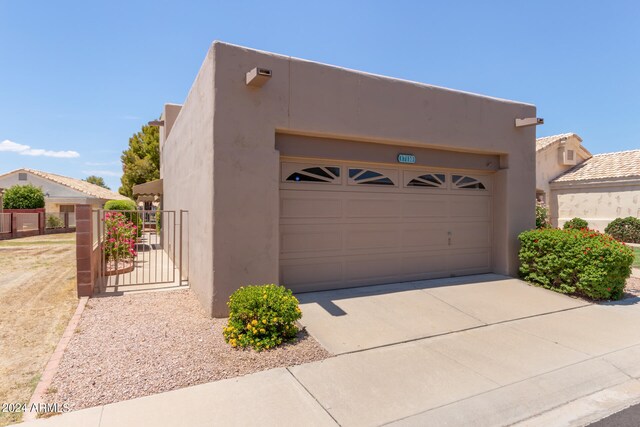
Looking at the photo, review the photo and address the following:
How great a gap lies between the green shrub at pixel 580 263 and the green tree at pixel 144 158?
30.9 m

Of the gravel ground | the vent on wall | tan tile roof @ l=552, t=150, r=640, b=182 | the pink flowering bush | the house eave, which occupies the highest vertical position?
the vent on wall

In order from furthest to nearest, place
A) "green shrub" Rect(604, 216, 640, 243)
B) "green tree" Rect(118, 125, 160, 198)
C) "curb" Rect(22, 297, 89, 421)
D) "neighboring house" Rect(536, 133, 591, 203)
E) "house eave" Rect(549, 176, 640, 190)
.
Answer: "green tree" Rect(118, 125, 160, 198) < "neighboring house" Rect(536, 133, 591, 203) < "house eave" Rect(549, 176, 640, 190) < "green shrub" Rect(604, 216, 640, 243) < "curb" Rect(22, 297, 89, 421)

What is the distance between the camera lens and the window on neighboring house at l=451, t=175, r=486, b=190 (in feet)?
29.1

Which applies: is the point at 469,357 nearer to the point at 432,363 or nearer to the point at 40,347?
the point at 432,363

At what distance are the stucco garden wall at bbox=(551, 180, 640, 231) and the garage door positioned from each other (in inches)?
669

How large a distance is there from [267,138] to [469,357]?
4.48 m

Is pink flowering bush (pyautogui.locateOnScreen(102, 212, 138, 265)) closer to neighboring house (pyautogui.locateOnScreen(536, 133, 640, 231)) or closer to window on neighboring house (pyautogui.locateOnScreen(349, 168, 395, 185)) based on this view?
window on neighboring house (pyautogui.locateOnScreen(349, 168, 395, 185))

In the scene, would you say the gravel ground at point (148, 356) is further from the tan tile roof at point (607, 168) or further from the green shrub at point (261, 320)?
the tan tile roof at point (607, 168)

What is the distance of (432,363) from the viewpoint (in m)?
4.68

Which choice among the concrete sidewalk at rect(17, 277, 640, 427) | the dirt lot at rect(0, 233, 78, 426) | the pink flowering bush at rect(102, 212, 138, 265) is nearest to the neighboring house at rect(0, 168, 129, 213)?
the dirt lot at rect(0, 233, 78, 426)

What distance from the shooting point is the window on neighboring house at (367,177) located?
25.0 ft

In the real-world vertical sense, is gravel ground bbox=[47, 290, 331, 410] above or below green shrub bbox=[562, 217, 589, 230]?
below

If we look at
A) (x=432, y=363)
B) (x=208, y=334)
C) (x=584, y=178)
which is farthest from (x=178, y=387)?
(x=584, y=178)

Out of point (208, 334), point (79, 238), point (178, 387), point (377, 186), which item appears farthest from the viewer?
point (377, 186)
